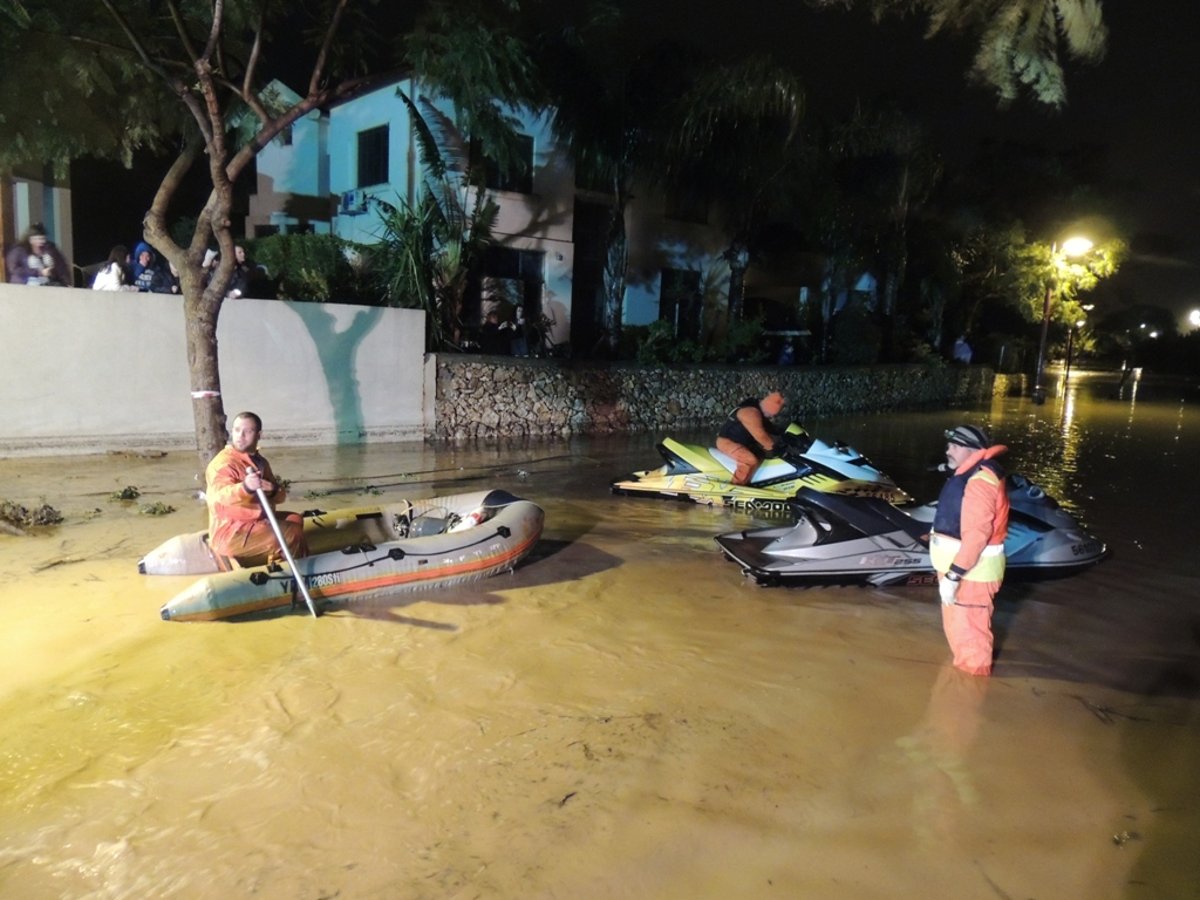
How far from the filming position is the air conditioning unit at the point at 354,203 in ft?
62.7

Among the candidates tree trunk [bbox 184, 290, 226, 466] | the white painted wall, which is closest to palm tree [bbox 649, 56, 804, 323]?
the white painted wall

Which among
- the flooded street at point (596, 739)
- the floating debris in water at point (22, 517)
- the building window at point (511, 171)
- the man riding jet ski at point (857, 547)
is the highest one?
the building window at point (511, 171)

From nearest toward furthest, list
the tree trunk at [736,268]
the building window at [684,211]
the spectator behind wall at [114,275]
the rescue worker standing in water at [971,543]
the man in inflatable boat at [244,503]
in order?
the rescue worker standing in water at [971,543] < the man in inflatable boat at [244,503] < the spectator behind wall at [114,275] < the tree trunk at [736,268] < the building window at [684,211]

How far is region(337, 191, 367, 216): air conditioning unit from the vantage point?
62.7 ft

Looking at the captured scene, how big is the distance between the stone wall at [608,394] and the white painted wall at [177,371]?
761 millimetres

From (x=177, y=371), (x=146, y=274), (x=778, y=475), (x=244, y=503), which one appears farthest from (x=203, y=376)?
(x=778, y=475)

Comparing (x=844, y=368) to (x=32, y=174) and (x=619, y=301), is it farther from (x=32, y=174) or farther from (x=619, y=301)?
(x=32, y=174)

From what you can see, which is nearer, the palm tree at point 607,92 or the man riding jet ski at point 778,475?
the man riding jet ski at point 778,475

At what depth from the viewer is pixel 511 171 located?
19.0 metres

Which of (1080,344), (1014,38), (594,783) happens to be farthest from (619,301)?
(1080,344)

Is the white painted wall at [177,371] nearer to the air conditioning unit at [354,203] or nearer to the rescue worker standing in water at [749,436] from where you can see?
the air conditioning unit at [354,203]

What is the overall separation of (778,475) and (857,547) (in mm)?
2893

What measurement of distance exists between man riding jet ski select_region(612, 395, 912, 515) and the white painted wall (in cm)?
637

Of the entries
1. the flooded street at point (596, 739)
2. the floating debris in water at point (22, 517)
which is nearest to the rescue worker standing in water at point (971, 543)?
the flooded street at point (596, 739)
